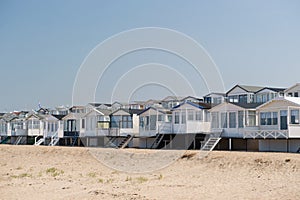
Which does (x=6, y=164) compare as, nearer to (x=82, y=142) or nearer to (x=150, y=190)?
(x=82, y=142)

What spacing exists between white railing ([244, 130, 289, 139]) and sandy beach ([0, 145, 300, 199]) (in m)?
3.70

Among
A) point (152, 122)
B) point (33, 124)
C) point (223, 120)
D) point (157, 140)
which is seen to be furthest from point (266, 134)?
point (33, 124)

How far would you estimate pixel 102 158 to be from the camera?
40250mm

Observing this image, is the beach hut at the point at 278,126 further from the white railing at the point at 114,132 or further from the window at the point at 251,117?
the white railing at the point at 114,132

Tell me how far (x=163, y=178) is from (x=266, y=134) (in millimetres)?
11141

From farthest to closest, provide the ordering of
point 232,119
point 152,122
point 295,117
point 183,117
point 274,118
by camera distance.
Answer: point 152,122, point 183,117, point 232,119, point 274,118, point 295,117

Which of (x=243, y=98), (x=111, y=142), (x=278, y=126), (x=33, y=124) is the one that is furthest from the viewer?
(x=33, y=124)

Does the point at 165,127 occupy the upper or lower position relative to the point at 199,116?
lower

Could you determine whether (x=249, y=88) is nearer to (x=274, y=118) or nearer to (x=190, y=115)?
(x=190, y=115)

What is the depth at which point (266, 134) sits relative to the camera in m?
35.0

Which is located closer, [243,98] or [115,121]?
[243,98]

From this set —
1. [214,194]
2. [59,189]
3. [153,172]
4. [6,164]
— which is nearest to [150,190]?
[214,194]

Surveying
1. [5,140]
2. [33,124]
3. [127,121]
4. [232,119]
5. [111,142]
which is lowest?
[5,140]

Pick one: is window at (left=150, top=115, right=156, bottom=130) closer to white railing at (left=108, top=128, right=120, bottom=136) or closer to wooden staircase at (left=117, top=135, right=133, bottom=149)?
A: wooden staircase at (left=117, top=135, right=133, bottom=149)
